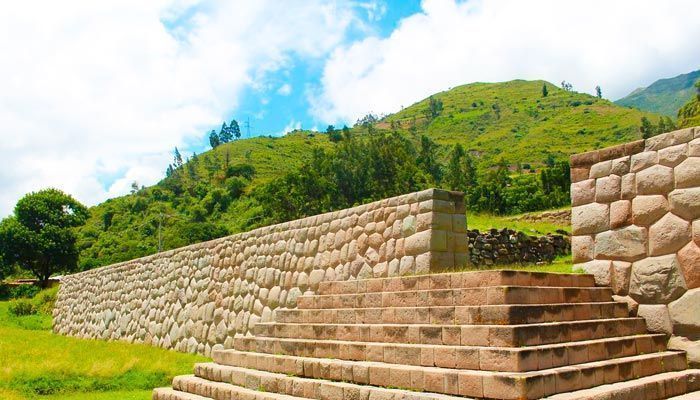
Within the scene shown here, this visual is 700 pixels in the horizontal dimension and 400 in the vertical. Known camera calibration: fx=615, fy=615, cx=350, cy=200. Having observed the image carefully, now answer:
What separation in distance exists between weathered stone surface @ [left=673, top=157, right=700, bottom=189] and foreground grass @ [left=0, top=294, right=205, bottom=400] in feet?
22.8

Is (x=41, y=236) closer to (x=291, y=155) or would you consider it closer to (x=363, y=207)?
(x=363, y=207)

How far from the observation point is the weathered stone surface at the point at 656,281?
19.0 feet

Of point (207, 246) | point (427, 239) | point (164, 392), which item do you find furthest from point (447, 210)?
point (207, 246)

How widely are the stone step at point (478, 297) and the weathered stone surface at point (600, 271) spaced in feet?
0.48

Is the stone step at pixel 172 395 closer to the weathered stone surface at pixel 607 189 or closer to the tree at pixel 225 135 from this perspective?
the weathered stone surface at pixel 607 189

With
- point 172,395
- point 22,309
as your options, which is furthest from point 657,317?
point 22,309

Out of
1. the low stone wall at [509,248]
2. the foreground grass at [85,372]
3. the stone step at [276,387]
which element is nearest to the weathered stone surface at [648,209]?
the stone step at [276,387]

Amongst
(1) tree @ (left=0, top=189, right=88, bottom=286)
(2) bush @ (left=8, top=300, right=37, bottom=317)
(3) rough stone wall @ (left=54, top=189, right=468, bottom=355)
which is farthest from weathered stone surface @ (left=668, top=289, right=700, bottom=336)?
(1) tree @ (left=0, top=189, right=88, bottom=286)

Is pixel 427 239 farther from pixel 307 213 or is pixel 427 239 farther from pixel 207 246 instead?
pixel 307 213

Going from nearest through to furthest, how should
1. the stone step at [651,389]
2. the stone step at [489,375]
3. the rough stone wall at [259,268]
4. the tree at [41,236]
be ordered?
the stone step at [489,375] < the stone step at [651,389] < the rough stone wall at [259,268] < the tree at [41,236]

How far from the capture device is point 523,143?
76938mm

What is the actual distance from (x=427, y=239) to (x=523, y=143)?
240 feet

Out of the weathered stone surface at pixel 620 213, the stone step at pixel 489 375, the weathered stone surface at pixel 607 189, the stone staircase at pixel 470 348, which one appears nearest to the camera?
the stone step at pixel 489 375

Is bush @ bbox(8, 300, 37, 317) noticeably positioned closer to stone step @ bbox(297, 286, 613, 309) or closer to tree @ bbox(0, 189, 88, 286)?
tree @ bbox(0, 189, 88, 286)
